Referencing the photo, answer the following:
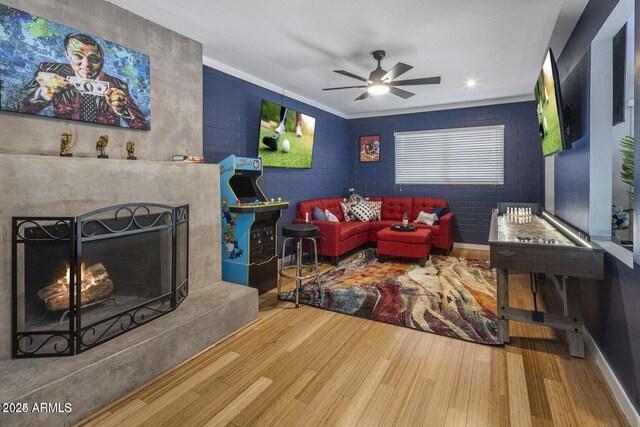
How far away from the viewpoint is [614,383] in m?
1.93

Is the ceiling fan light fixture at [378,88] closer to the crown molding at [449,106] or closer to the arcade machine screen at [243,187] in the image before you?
the arcade machine screen at [243,187]

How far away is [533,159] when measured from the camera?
5.59 meters

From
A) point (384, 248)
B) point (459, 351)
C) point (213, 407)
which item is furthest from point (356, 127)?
point (213, 407)

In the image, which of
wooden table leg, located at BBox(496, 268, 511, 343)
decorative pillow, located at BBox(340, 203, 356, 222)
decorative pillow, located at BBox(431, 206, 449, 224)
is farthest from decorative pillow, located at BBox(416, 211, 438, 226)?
wooden table leg, located at BBox(496, 268, 511, 343)

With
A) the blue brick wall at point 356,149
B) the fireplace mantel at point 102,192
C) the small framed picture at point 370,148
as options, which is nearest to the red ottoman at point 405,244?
the blue brick wall at point 356,149

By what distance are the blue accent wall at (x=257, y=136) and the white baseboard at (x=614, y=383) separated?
12.9ft

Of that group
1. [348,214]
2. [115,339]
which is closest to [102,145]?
[115,339]

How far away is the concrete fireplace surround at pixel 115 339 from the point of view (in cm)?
171

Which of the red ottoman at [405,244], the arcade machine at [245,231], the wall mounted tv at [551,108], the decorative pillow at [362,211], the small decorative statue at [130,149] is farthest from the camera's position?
the decorative pillow at [362,211]

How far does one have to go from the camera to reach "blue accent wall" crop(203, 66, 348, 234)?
13.1 feet

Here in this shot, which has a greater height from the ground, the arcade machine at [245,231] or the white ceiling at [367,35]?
the white ceiling at [367,35]

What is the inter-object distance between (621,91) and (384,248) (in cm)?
326

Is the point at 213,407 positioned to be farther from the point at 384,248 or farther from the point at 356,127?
the point at 356,127

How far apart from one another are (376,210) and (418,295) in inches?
114
